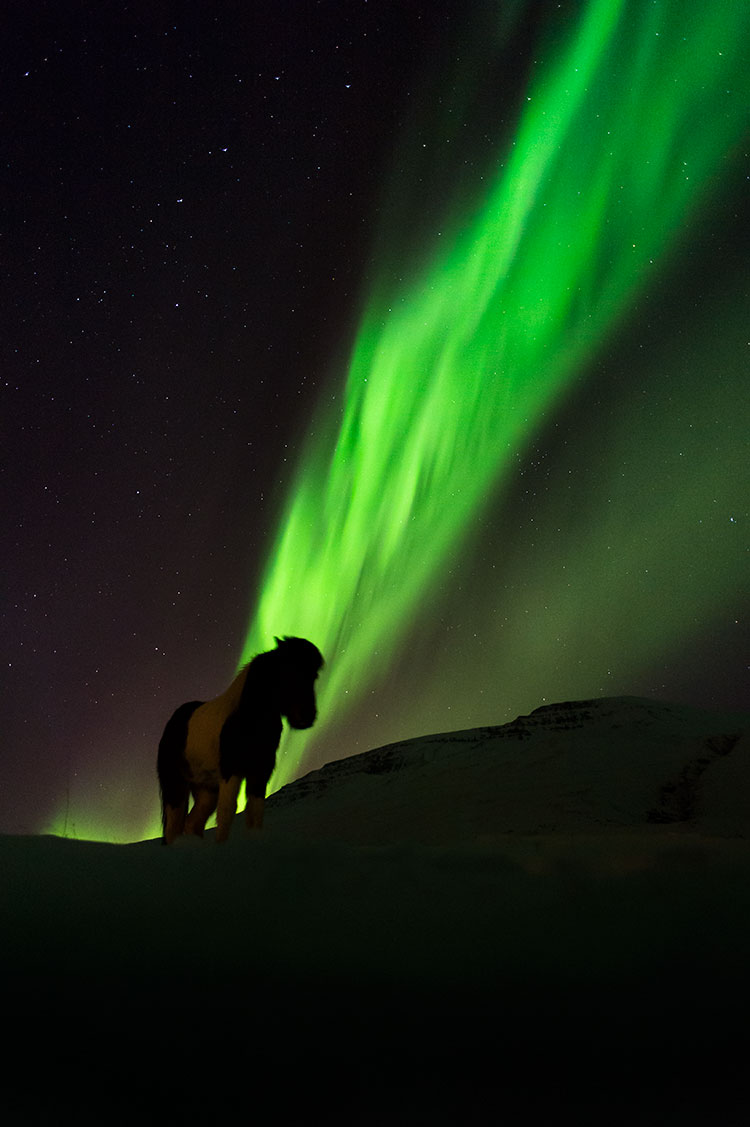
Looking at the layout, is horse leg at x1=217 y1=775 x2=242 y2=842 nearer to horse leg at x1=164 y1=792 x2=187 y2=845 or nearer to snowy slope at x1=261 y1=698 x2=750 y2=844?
horse leg at x1=164 y1=792 x2=187 y2=845

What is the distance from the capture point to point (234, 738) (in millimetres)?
3936

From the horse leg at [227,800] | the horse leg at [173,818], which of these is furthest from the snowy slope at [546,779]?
the horse leg at [227,800]

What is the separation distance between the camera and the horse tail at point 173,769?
14.4ft

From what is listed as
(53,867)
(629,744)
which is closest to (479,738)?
(629,744)

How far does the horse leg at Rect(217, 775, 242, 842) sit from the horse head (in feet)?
1.67

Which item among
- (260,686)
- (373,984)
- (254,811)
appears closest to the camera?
(373,984)

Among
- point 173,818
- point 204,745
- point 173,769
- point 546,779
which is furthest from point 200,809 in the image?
point 546,779

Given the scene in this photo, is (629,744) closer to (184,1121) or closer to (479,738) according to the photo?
(479,738)

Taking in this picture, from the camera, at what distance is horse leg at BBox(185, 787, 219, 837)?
4453 millimetres

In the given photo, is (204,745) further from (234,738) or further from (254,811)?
(254,811)

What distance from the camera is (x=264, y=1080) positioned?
63cm

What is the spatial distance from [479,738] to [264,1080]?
101 feet

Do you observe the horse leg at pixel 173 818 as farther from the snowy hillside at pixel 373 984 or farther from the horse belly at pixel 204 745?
the snowy hillside at pixel 373 984

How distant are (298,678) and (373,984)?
11.1 feet
